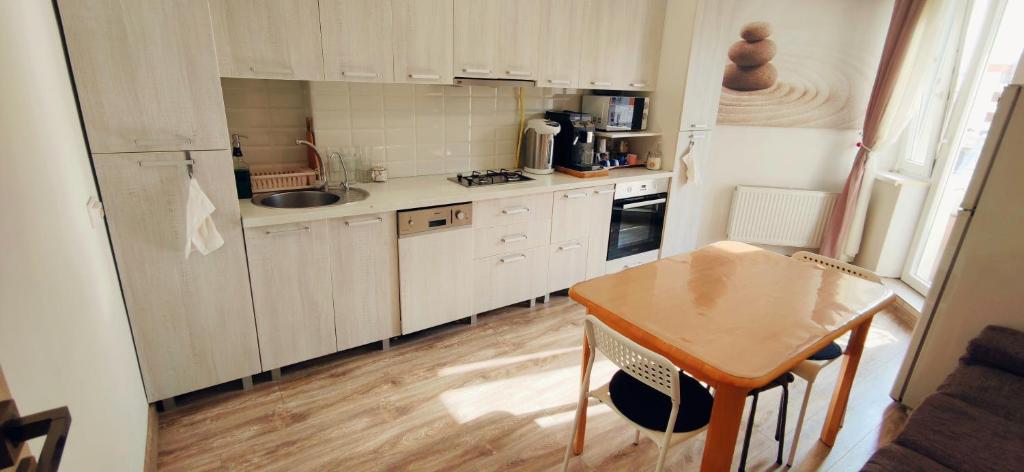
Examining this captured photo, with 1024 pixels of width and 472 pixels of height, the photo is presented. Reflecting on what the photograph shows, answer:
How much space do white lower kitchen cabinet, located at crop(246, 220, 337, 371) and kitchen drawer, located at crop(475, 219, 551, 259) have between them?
90 cm

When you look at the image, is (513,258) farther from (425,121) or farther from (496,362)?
(425,121)

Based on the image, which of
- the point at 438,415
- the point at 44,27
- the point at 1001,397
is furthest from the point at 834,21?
the point at 44,27

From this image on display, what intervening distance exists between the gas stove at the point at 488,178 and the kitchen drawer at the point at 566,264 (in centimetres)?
52

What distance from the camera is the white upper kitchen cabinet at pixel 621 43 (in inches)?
128

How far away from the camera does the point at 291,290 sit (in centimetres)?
238

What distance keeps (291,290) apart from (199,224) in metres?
0.52

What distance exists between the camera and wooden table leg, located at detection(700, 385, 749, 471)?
4.61 ft

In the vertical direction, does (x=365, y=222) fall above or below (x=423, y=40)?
below

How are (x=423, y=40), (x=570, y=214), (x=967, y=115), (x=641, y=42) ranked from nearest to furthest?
(x=423, y=40), (x=570, y=214), (x=967, y=115), (x=641, y=42)

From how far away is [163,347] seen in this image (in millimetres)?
2154

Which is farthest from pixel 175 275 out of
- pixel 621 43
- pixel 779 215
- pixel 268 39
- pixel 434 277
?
pixel 779 215

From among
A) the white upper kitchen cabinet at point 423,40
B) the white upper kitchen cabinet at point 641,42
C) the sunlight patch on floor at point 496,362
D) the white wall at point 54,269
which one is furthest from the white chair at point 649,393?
the white upper kitchen cabinet at point 641,42

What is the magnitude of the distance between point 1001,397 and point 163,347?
133 inches

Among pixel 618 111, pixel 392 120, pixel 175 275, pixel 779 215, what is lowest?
pixel 779 215
